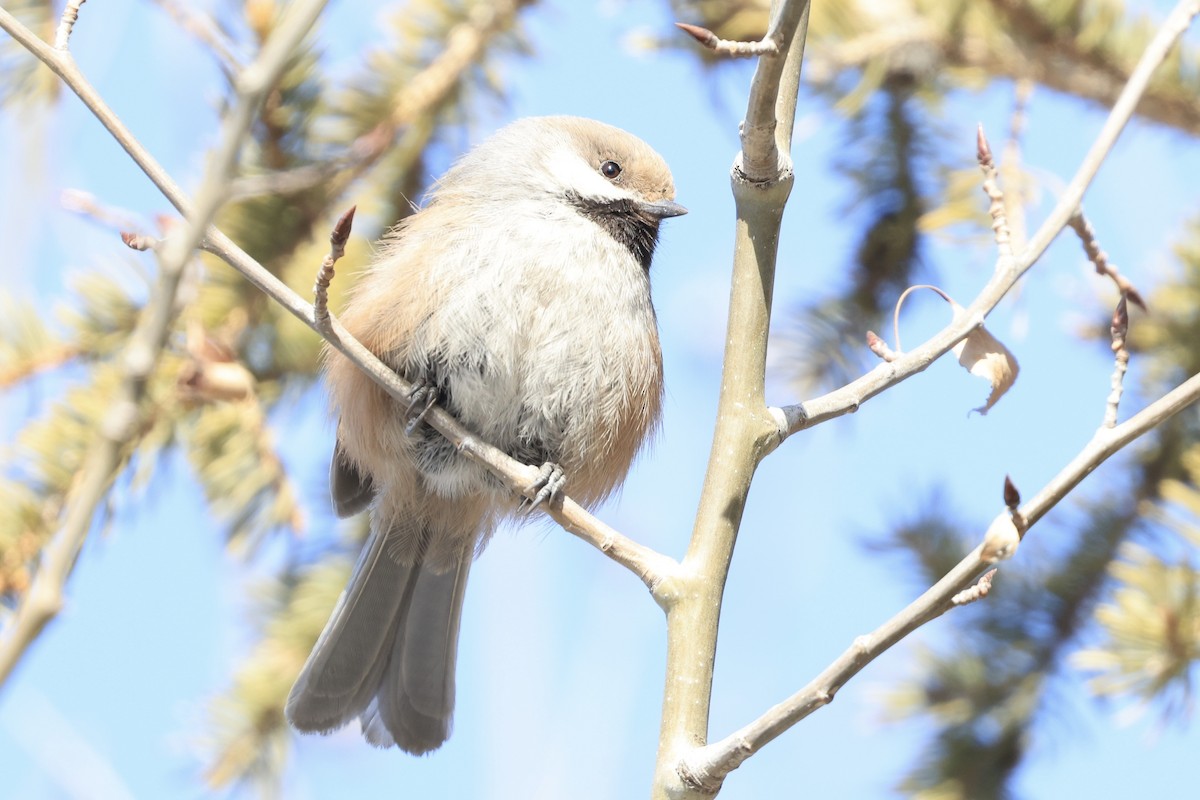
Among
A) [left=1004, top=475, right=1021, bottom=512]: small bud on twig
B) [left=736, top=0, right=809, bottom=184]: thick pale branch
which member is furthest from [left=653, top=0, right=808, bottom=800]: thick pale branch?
[left=1004, top=475, right=1021, bottom=512]: small bud on twig

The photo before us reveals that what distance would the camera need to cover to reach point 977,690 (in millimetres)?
2873

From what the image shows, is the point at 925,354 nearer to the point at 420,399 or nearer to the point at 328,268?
the point at 328,268

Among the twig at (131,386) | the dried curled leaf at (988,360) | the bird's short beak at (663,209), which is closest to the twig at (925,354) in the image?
the dried curled leaf at (988,360)

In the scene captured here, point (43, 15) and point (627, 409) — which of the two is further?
point (627, 409)

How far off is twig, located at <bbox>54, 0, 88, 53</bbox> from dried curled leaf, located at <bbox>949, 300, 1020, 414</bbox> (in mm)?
1671

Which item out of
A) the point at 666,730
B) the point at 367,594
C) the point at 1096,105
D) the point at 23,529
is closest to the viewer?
the point at 666,730

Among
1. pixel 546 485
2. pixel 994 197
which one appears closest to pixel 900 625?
pixel 994 197

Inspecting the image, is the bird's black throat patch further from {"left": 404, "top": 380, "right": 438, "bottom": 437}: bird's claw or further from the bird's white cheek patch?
{"left": 404, "top": 380, "right": 438, "bottom": 437}: bird's claw

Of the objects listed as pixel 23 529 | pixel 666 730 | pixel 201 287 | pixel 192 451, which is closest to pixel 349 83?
pixel 201 287

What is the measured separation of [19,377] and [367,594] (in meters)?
1.16

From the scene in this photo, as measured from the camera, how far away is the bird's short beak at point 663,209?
11.6 feet

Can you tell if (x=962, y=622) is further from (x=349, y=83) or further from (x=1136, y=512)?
(x=349, y=83)

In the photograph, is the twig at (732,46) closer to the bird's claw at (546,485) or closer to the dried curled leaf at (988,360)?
the dried curled leaf at (988,360)

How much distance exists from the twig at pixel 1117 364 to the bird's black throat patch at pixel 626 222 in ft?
5.31
